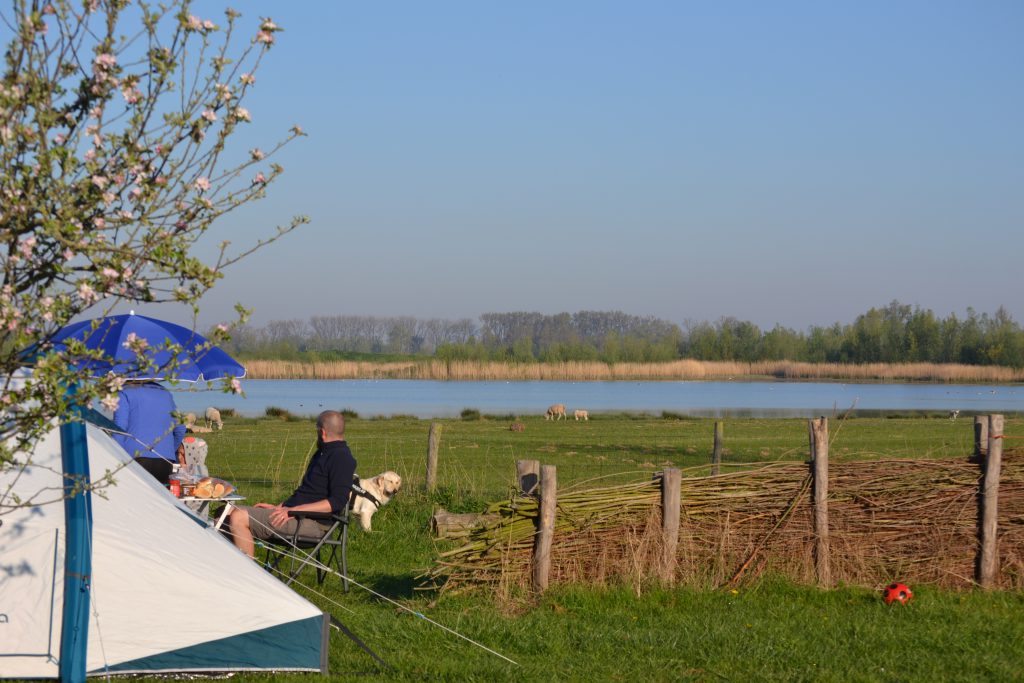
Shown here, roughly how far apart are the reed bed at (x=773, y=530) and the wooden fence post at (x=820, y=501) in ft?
0.19

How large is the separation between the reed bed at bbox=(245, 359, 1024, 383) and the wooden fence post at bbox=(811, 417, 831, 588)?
6316cm

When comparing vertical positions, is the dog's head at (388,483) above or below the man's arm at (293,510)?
below

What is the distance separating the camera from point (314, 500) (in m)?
8.52

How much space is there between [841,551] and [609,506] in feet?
5.89

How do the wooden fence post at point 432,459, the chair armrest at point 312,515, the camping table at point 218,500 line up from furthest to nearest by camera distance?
1. the wooden fence post at point 432,459
2. the chair armrest at point 312,515
3. the camping table at point 218,500

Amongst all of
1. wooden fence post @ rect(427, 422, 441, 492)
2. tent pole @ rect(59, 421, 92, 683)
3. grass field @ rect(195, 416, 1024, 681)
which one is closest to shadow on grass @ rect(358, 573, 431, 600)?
grass field @ rect(195, 416, 1024, 681)

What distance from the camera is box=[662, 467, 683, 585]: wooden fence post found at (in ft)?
27.1

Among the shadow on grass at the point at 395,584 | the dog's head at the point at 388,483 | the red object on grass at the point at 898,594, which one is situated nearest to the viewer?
the red object on grass at the point at 898,594

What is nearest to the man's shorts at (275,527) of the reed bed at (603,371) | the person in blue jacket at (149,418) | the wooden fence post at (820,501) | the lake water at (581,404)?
the person in blue jacket at (149,418)

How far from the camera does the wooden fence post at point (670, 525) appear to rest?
8.27m

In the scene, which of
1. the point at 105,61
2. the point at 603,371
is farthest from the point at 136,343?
the point at 603,371

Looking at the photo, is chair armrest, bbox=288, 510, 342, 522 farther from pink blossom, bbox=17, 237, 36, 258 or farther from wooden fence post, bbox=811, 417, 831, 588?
pink blossom, bbox=17, 237, 36, 258

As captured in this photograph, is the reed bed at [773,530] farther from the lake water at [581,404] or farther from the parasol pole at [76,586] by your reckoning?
Result: the lake water at [581,404]

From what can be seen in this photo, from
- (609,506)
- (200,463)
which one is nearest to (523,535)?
(609,506)
